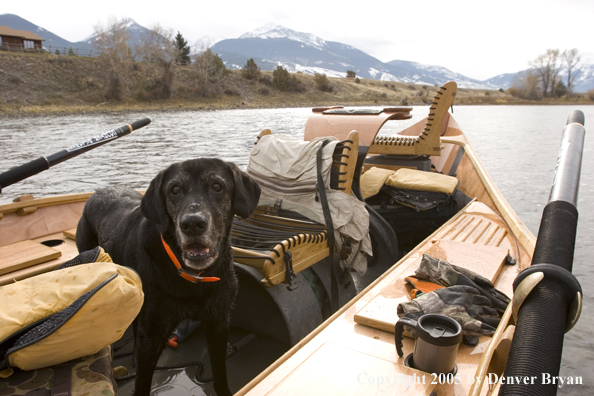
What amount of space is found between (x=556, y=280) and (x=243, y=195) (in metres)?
2.27

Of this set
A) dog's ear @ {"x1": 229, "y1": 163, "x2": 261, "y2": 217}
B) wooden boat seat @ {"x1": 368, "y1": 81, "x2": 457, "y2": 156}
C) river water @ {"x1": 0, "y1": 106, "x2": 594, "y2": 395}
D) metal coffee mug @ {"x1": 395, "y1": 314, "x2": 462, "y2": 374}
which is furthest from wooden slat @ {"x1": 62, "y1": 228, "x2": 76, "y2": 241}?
river water @ {"x1": 0, "y1": 106, "x2": 594, "y2": 395}

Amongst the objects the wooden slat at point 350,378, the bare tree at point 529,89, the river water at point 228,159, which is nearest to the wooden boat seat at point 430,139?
the river water at point 228,159

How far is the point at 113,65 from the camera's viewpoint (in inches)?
2072

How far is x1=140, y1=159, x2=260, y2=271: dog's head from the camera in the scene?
2467 mm

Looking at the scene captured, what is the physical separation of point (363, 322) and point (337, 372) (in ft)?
1.80

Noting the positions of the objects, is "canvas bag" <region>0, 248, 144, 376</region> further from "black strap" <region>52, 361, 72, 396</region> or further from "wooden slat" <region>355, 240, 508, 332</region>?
"wooden slat" <region>355, 240, 508, 332</region>

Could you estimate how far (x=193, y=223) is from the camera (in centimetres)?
240

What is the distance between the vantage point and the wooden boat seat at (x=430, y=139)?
6930 mm

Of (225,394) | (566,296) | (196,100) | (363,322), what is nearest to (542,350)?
(566,296)

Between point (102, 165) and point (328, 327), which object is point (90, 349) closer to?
point (328, 327)

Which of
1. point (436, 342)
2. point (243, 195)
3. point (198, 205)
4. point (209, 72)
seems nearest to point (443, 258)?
point (436, 342)

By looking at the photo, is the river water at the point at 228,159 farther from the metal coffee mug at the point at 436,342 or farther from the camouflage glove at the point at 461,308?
the metal coffee mug at the point at 436,342

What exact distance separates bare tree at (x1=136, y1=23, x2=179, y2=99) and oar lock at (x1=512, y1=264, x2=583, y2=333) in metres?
54.9

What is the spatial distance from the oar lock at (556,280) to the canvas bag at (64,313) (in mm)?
1636
